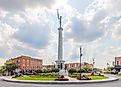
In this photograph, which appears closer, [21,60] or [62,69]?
[62,69]

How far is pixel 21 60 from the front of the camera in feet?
382

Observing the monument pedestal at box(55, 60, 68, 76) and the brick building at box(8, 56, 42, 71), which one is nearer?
the monument pedestal at box(55, 60, 68, 76)

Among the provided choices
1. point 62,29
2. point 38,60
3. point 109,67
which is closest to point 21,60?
point 38,60

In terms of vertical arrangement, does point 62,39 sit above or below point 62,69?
above

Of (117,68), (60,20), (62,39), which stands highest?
(60,20)

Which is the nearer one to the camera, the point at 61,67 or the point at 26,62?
the point at 61,67

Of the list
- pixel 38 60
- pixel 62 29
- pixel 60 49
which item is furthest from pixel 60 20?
pixel 38 60

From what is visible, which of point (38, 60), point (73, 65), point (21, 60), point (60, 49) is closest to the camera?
point (60, 49)

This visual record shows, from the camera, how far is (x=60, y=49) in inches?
2212

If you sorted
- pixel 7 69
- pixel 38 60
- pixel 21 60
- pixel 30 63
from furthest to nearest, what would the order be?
pixel 38 60 < pixel 30 63 < pixel 21 60 < pixel 7 69

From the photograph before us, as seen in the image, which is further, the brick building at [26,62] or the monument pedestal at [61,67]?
the brick building at [26,62]

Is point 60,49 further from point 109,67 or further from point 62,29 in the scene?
point 109,67

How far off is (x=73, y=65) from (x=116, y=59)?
30.4 metres

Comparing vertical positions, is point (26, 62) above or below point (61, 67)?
above
